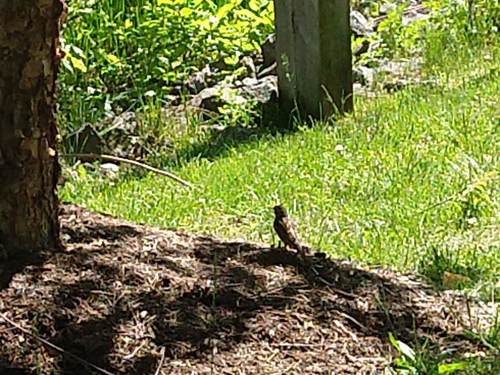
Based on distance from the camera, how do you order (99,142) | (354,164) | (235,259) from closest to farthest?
1. (235,259)
2. (354,164)
3. (99,142)

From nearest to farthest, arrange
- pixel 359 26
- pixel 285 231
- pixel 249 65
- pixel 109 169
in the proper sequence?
1. pixel 285 231
2. pixel 109 169
3. pixel 249 65
4. pixel 359 26

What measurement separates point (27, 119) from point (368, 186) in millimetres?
2258

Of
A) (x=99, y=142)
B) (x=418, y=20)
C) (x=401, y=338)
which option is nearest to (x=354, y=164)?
(x=99, y=142)

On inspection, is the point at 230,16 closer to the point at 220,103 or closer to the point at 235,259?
the point at 220,103

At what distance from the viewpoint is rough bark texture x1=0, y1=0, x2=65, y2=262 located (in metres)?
3.74

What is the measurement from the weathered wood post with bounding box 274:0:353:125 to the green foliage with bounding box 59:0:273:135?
53.6 inches

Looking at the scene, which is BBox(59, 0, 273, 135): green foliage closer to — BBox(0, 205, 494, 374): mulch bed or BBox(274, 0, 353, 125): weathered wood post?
BBox(274, 0, 353, 125): weathered wood post

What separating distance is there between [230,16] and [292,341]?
586cm

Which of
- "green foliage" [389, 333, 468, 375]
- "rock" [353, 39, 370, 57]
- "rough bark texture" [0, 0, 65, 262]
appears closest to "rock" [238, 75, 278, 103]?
"rock" [353, 39, 370, 57]

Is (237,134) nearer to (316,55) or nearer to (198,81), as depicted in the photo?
(316,55)

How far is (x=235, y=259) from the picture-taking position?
416cm

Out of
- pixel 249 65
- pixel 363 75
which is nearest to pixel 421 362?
pixel 363 75

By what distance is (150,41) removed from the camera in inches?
338

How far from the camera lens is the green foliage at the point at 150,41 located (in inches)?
326
